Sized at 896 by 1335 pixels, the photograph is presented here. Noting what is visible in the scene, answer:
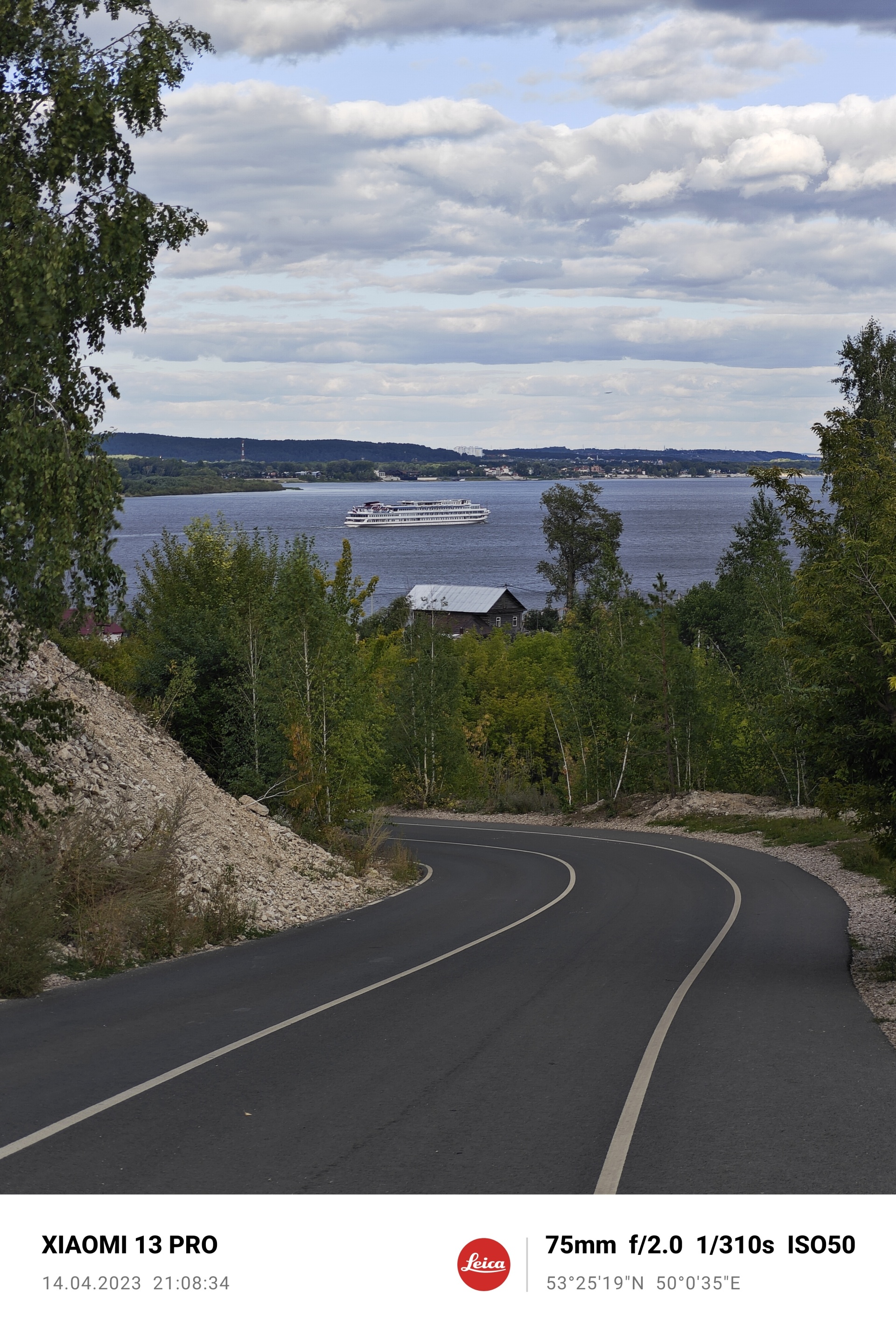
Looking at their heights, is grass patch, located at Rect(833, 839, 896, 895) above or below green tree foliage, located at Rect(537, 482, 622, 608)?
below

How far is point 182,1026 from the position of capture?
419 inches

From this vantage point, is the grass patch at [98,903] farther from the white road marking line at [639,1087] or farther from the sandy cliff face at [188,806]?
the white road marking line at [639,1087]

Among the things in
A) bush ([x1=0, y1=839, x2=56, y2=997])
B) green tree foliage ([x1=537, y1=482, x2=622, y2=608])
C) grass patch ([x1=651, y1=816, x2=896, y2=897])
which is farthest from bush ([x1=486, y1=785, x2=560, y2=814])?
green tree foliage ([x1=537, y1=482, x2=622, y2=608])

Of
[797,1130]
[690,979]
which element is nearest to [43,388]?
[797,1130]

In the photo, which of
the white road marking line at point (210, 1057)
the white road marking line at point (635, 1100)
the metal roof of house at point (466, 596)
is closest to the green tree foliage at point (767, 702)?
the white road marking line at point (210, 1057)

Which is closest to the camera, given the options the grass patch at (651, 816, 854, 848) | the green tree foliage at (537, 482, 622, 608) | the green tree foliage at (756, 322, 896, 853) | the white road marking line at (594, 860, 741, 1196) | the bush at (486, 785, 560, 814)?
the white road marking line at (594, 860, 741, 1196)

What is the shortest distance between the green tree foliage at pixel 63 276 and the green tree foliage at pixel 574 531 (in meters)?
A: 74.3

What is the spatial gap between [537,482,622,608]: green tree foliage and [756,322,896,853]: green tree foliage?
70.3 m

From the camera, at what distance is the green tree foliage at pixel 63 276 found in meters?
10.2

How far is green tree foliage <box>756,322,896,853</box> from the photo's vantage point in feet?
43.5

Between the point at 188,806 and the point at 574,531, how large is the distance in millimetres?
69164

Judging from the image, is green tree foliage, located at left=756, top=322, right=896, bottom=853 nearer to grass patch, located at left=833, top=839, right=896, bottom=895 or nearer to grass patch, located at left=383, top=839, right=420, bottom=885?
grass patch, located at left=833, top=839, right=896, bottom=895

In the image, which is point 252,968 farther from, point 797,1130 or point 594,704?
point 594,704

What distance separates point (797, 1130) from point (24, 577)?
7945mm
